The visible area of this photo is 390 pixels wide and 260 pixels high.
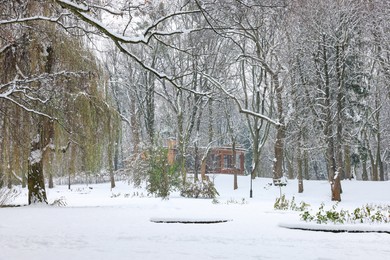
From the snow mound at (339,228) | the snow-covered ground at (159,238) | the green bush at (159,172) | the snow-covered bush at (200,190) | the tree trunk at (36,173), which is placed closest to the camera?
the snow-covered ground at (159,238)

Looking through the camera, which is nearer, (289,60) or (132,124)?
(289,60)

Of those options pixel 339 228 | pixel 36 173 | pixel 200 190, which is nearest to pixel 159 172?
pixel 200 190

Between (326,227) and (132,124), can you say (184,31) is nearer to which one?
(326,227)

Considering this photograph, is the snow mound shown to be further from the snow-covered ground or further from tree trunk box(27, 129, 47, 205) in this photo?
tree trunk box(27, 129, 47, 205)

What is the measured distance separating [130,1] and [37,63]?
7.71 meters

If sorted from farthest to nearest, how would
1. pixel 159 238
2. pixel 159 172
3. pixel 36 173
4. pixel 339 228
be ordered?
pixel 159 172 → pixel 36 173 → pixel 339 228 → pixel 159 238

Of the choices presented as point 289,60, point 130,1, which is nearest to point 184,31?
point 130,1

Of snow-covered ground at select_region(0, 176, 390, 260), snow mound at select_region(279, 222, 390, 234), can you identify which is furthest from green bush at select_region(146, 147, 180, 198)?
snow mound at select_region(279, 222, 390, 234)

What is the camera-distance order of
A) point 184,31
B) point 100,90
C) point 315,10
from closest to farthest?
point 184,31, point 100,90, point 315,10

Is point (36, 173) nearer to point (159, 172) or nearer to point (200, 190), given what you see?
point (159, 172)

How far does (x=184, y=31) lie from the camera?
5.68 m

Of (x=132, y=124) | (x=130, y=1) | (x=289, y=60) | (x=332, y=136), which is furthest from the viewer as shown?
A: (x=132, y=124)

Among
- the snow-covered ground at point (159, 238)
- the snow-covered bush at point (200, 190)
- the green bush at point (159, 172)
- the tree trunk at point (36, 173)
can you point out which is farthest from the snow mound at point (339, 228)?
the snow-covered bush at point (200, 190)

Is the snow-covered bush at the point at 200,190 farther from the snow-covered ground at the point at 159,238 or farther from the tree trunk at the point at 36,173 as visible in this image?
the tree trunk at the point at 36,173
